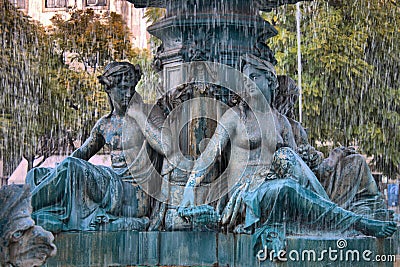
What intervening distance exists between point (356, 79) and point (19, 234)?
1726 centimetres

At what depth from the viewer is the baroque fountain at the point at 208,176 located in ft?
27.1

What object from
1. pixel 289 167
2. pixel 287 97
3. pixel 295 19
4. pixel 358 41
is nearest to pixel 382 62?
pixel 358 41

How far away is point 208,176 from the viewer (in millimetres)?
8891

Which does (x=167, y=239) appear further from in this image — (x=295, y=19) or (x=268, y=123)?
(x=295, y=19)

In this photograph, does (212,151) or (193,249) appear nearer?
(193,249)

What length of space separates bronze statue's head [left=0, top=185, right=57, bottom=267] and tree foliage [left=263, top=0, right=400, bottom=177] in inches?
655

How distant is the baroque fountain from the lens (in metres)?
8.25

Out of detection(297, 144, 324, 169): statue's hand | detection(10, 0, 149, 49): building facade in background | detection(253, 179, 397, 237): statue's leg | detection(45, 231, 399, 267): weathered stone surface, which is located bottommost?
detection(45, 231, 399, 267): weathered stone surface

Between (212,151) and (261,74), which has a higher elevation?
(261,74)

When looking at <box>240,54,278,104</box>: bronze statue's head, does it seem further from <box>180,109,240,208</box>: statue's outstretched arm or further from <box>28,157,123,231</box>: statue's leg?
<box>28,157,123,231</box>: statue's leg

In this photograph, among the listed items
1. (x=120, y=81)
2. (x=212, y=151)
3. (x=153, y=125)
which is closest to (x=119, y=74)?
(x=120, y=81)

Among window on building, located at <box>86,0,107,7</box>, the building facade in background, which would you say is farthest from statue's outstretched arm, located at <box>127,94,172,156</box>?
window on building, located at <box>86,0,107,7</box>

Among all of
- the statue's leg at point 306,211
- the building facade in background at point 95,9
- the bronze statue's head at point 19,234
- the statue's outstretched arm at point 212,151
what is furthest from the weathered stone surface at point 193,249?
the building facade in background at point 95,9

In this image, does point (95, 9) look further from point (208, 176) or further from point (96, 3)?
point (208, 176)
